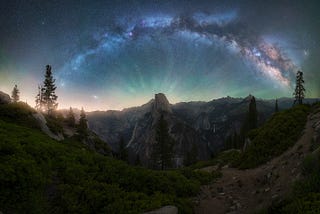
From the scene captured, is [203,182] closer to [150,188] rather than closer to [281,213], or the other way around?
[150,188]

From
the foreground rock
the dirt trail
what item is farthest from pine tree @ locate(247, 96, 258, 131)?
the foreground rock

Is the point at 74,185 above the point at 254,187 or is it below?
above

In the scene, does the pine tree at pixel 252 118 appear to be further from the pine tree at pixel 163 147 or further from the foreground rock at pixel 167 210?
the foreground rock at pixel 167 210

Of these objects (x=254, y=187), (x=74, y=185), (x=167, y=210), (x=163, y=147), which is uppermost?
(x=163, y=147)

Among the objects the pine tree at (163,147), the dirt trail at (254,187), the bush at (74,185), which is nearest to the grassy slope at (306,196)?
the dirt trail at (254,187)

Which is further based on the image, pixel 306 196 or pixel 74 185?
pixel 74 185

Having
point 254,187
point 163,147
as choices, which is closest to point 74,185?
point 254,187

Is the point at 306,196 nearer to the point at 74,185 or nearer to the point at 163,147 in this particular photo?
the point at 74,185

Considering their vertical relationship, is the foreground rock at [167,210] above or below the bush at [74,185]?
below

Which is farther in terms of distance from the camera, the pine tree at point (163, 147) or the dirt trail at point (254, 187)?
the pine tree at point (163, 147)
